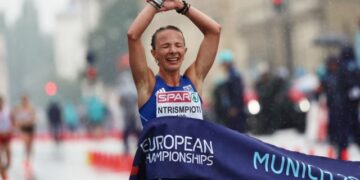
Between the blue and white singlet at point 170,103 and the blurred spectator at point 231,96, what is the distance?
10447 mm

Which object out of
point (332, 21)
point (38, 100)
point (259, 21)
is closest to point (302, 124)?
point (332, 21)

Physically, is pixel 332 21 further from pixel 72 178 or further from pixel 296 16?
pixel 72 178

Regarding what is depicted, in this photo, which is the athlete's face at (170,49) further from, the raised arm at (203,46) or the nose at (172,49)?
the raised arm at (203,46)

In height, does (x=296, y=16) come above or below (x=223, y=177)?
above

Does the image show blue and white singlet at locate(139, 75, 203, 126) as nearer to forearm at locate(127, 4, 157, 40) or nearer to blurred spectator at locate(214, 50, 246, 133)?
forearm at locate(127, 4, 157, 40)


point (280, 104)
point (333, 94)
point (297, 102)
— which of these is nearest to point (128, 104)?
point (280, 104)

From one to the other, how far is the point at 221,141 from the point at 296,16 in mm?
54419

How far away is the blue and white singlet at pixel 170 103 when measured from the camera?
6246mm

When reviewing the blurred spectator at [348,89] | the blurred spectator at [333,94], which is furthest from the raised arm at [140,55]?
the blurred spectator at [333,94]

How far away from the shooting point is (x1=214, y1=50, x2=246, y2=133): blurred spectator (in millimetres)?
16938

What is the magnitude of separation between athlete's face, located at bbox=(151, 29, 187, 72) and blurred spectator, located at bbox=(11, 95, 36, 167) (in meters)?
16.7

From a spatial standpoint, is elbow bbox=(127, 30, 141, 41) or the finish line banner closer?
the finish line banner

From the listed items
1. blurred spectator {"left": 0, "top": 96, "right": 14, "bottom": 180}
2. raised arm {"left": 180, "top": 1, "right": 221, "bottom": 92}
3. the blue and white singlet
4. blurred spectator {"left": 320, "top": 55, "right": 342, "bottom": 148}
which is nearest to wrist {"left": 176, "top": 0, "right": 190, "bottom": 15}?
raised arm {"left": 180, "top": 1, "right": 221, "bottom": 92}

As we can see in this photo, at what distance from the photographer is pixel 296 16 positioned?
6012cm
